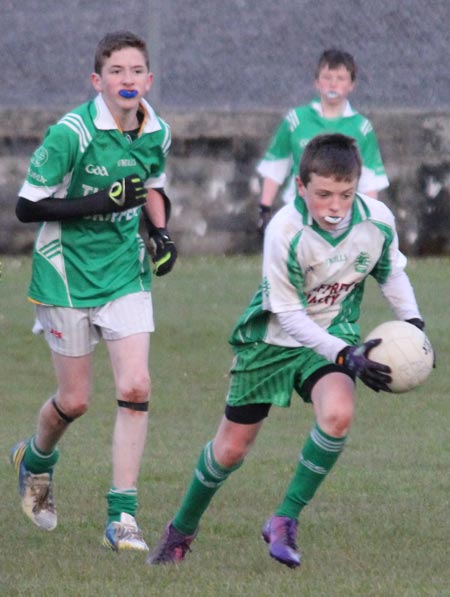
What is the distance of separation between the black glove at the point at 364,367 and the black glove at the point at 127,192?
119 cm

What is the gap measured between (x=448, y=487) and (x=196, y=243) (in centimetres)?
802

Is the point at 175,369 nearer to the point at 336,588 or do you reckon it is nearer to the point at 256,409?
the point at 256,409

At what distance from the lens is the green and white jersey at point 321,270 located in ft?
17.6

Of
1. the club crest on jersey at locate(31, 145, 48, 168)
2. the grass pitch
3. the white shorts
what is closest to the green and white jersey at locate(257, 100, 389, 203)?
the grass pitch

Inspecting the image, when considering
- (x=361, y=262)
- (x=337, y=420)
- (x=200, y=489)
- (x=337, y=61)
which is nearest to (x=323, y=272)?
(x=361, y=262)

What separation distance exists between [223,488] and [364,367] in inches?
79.6

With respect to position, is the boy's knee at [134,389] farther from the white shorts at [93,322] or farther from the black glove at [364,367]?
the black glove at [364,367]

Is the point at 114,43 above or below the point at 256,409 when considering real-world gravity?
above

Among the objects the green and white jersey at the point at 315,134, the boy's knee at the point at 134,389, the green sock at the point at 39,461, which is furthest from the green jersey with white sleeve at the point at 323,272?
the green and white jersey at the point at 315,134

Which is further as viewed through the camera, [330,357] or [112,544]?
[112,544]

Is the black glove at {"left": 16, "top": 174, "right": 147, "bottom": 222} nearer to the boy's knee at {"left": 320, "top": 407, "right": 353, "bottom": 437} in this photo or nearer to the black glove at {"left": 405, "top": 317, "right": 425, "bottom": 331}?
the black glove at {"left": 405, "top": 317, "right": 425, "bottom": 331}

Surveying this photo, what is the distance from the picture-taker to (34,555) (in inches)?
221

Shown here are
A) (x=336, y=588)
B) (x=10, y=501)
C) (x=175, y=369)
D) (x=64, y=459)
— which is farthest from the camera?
(x=175, y=369)

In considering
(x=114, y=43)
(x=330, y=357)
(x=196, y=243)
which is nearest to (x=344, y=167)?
(x=330, y=357)
